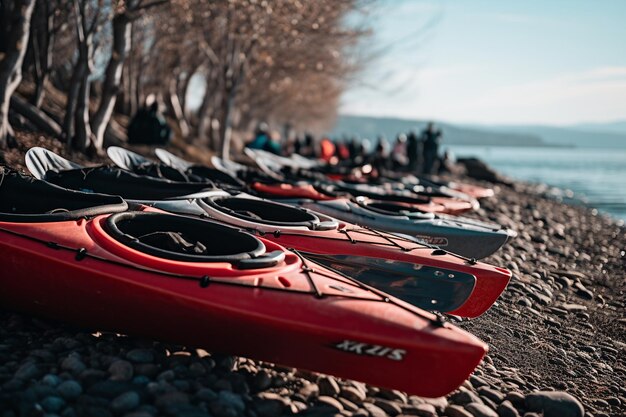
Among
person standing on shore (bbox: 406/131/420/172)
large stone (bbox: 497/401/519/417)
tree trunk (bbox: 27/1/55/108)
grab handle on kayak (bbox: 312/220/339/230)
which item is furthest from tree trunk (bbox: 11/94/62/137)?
person standing on shore (bbox: 406/131/420/172)

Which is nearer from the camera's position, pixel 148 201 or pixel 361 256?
pixel 361 256

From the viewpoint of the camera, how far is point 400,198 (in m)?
9.45

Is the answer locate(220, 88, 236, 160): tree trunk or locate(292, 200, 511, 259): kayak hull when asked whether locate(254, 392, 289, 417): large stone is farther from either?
locate(220, 88, 236, 160): tree trunk

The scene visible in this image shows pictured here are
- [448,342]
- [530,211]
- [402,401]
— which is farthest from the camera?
[530,211]

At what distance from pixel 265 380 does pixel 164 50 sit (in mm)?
18714

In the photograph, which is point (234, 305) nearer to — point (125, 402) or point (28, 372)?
point (125, 402)

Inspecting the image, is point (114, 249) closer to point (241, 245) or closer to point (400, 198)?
point (241, 245)

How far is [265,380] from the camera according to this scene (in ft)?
12.5

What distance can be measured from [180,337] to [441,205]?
6373mm

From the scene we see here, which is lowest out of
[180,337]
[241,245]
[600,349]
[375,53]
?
[600,349]

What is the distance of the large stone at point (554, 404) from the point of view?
13.3ft

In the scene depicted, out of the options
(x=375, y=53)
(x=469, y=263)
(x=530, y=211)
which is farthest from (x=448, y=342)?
(x=375, y=53)

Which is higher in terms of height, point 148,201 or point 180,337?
point 148,201

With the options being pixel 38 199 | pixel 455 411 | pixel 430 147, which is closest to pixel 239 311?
pixel 455 411
